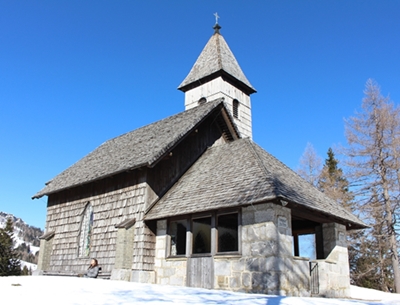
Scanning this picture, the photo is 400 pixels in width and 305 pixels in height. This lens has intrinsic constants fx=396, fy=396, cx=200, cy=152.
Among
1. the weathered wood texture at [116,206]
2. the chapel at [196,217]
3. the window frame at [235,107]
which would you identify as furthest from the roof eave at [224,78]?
the weathered wood texture at [116,206]

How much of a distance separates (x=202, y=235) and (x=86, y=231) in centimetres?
611

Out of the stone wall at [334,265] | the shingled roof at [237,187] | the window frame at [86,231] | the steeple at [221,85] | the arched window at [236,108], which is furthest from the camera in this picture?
the arched window at [236,108]

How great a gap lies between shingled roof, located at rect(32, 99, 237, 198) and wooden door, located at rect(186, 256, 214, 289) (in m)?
3.66

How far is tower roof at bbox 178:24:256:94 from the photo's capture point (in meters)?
24.9

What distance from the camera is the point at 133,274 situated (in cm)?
1357

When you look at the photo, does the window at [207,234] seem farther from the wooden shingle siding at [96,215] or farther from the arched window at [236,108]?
the arched window at [236,108]

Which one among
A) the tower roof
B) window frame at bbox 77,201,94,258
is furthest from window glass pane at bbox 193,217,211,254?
the tower roof

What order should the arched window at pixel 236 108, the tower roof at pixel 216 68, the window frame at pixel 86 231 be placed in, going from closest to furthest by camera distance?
1. the window frame at pixel 86 231
2. the arched window at pixel 236 108
3. the tower roof at pixel 216 68

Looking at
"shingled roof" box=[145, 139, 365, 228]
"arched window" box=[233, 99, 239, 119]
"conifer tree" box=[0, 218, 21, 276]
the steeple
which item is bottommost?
"conifer tree" box=[0, 218, 21, 276]

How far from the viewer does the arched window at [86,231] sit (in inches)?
653

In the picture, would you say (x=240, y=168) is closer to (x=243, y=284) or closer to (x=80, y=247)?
(x=243, y=284)

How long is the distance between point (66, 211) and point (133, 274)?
628 cm

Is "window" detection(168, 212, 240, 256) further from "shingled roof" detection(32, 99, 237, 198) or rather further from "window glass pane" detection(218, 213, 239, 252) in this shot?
"shingled roof" detection(32, 99, 237, 198)

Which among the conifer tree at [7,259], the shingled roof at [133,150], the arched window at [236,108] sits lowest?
the conifer tree at [7,259]
